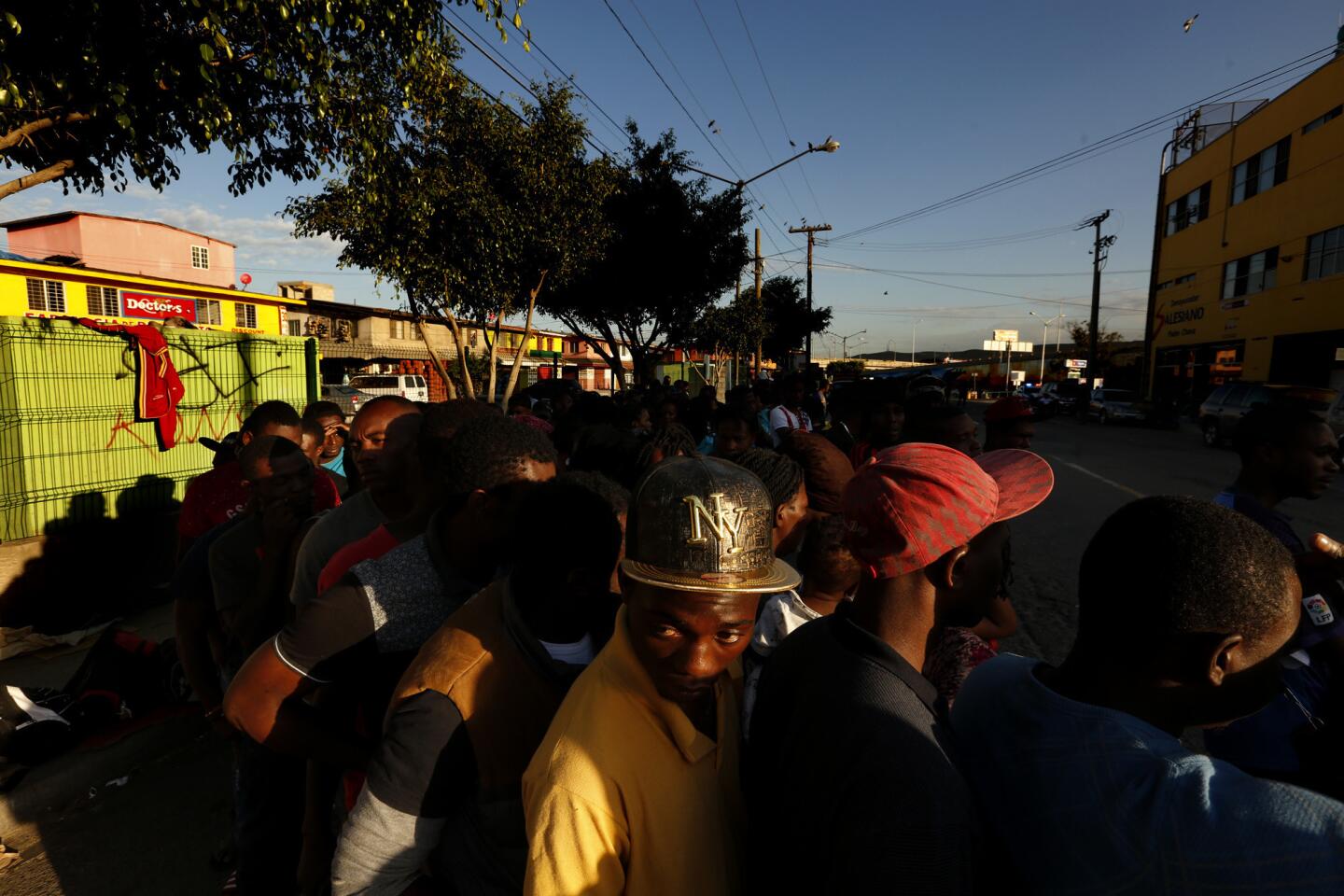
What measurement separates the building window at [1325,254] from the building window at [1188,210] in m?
8.00

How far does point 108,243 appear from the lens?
34062mm

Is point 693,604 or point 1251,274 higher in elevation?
point 1251,274

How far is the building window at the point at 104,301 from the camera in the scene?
2217 cm

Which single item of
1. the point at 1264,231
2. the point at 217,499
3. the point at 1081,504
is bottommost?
the point at 1081,504

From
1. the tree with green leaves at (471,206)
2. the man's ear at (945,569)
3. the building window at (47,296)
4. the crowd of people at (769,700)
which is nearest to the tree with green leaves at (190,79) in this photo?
the tree with green leaves at (471,206)

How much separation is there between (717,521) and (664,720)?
360mm

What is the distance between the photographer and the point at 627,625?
4.23 ft

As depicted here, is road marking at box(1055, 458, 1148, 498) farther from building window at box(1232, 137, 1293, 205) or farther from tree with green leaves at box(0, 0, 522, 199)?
building window at box(1232, 137, 1293, 205)

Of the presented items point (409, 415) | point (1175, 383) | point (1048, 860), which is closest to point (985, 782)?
point (1048, 860)

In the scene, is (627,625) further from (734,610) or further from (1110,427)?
(1110,427)

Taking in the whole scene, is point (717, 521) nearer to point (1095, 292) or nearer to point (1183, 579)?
point (1183, 579)

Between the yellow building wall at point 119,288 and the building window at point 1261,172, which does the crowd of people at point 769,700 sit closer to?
the yellow building wall at point 119,288

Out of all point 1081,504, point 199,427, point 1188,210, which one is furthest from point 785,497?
point 1188,210

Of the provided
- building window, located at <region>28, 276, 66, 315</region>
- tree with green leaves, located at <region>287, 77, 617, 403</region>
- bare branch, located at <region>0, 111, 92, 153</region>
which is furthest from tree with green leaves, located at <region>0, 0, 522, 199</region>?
building window, located at <region>28, 276, 66, 315</region>
